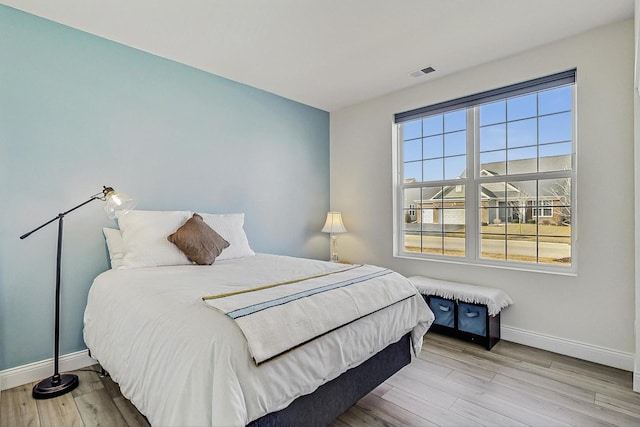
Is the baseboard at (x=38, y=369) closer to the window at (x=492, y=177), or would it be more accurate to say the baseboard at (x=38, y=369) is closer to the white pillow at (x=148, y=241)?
the white pillow at (x=148, y=241)

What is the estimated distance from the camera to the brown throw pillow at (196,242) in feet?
8.14

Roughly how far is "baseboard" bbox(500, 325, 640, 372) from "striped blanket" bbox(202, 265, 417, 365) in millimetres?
1543

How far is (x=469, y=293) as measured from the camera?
285cm

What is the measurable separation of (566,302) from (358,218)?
2.29 metres

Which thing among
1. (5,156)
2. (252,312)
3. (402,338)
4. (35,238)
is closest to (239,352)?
(252,312)

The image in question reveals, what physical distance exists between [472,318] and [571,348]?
76 cm

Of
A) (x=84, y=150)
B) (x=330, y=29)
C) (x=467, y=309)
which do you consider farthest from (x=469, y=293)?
(x=84, y=150)

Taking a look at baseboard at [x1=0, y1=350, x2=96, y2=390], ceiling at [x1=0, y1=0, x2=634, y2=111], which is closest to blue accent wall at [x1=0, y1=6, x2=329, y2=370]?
baseboard at [x1=0, y1=350, x2=96, y2=390]

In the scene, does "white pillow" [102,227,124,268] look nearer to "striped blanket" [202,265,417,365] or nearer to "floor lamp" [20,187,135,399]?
"floor lamp" [20,187,135,399]

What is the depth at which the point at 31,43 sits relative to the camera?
2293 millimetres

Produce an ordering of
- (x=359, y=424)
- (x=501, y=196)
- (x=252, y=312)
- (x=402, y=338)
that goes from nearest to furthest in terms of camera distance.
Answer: (x=252, y=312)
(x=359, y=424)
(x=402, y=338)
(x=501, y=196)

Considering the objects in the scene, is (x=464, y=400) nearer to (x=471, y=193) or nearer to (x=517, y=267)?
(x=517, y=267)

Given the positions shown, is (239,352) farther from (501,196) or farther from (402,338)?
(501,196)

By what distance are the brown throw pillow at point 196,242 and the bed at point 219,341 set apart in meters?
0.07
